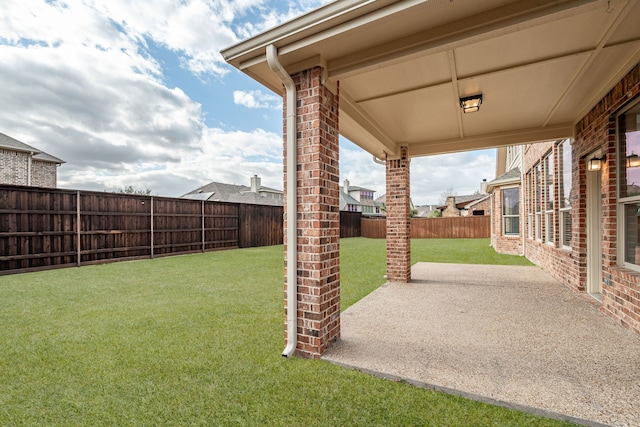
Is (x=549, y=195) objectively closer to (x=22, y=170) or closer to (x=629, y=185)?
(x=629, y=185)

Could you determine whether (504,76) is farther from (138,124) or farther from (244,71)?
(138,124)

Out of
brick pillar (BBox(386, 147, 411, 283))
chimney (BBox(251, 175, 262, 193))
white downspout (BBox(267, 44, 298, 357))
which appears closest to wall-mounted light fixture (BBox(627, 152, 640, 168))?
brick pillar (BBox(386, 147, 411, 283))

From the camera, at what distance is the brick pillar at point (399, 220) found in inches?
229

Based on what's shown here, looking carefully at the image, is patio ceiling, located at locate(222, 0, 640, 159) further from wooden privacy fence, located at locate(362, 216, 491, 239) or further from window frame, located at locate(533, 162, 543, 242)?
wooden privacy fence, located at locate(362, 216, 491, 239)

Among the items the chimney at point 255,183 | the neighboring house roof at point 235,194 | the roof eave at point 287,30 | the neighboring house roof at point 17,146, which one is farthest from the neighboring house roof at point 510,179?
the chimney at point 255,183

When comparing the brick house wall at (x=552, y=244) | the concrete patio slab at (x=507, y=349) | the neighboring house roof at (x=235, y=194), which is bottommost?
the concrete patio slab at (x=507, y=349)

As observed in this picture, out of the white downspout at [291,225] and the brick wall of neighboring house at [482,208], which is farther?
the brick wall of neighboring house at [482,208]

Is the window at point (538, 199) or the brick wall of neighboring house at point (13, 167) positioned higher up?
the brick wall of neighboring house at point (13, 167)

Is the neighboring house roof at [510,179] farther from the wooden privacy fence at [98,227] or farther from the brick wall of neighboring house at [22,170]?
the brick wall of neighboring house at [22,170]

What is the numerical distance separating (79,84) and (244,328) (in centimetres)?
1532

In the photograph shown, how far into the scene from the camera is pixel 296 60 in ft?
8.72

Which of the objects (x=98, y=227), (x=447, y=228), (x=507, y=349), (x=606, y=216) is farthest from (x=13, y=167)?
(x=447, y=228)

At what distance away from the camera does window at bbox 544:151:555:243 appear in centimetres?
654

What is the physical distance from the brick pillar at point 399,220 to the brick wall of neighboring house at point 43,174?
20.2 metres
